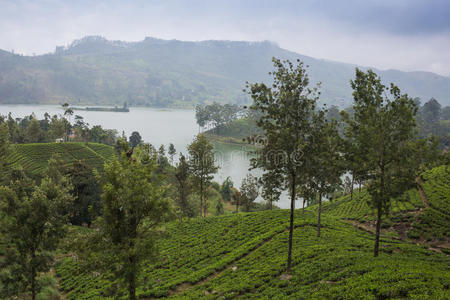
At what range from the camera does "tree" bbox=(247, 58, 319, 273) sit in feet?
59.1

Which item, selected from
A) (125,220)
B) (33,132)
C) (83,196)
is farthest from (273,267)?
(33,132)

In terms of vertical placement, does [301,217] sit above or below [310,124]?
below

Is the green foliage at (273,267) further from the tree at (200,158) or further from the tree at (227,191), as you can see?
the tree at (227,191)

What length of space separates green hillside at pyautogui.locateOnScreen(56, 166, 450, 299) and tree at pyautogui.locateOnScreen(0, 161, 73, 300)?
16.5ft

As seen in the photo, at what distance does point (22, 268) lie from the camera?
69.5 ft

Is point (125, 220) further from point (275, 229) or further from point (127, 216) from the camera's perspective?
point (275, 229)

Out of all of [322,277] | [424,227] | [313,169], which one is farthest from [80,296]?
[424,227]

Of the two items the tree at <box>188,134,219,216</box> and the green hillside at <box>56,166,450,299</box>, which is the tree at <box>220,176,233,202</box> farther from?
the green hillside at <box>56,166,450,299</box>

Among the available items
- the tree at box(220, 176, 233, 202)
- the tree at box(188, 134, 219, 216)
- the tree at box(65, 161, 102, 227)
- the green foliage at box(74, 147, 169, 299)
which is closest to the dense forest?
the green foliage at box(74, 147, 169, 299)

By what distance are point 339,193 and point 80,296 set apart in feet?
256

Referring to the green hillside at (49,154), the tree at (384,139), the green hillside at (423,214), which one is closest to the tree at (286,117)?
the tree at (384,139)

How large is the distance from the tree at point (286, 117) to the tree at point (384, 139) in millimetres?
4133

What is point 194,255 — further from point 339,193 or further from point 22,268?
point 339,193

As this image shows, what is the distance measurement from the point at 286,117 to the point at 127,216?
12.6 m
